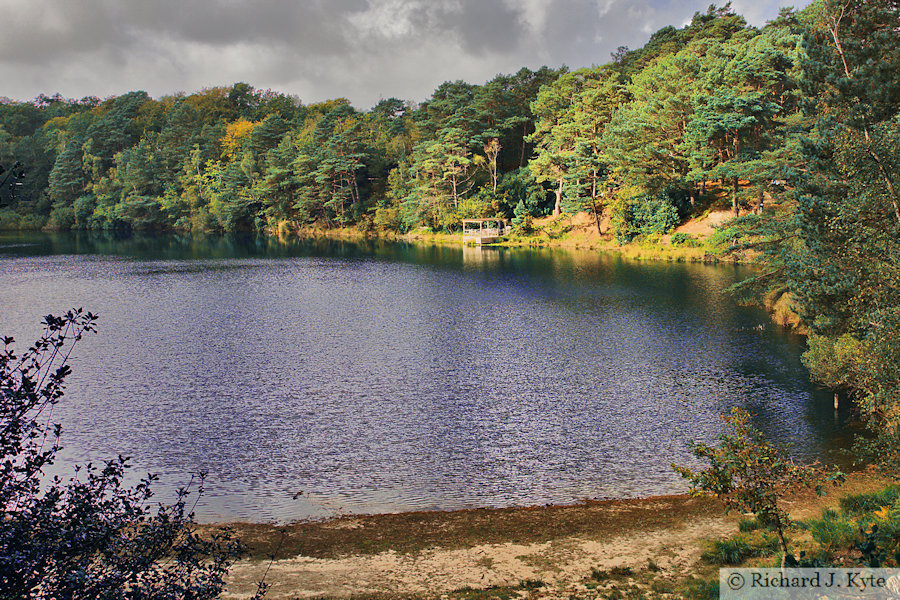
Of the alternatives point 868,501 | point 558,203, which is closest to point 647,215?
point 558,203

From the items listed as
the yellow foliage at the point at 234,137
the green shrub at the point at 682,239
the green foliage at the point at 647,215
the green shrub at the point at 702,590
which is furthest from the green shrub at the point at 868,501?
the yellow foliage at the point at 234,137

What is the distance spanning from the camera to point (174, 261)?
50844mm

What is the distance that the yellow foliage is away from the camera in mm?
87812

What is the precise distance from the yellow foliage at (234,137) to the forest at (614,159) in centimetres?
39

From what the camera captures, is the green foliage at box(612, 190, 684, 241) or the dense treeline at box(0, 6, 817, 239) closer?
the dense treeline at box(0, 6, 817, 239)

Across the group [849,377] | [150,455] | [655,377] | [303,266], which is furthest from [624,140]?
[150,455]

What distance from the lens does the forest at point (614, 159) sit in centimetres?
1177

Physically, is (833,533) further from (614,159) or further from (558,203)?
(558,203)

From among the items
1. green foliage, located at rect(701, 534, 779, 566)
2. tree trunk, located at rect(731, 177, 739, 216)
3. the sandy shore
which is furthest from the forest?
the sandy shore

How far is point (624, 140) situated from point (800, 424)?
114 ft

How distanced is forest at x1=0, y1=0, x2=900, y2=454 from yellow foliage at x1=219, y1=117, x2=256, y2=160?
0.39m

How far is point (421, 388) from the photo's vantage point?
17.9 m

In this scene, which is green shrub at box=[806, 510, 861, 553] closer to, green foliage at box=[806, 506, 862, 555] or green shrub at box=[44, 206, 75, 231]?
green foliage at box=[806, 506, 862, 555]

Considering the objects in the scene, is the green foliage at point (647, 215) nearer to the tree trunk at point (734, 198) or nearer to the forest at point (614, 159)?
the forest at point (614, 159)
